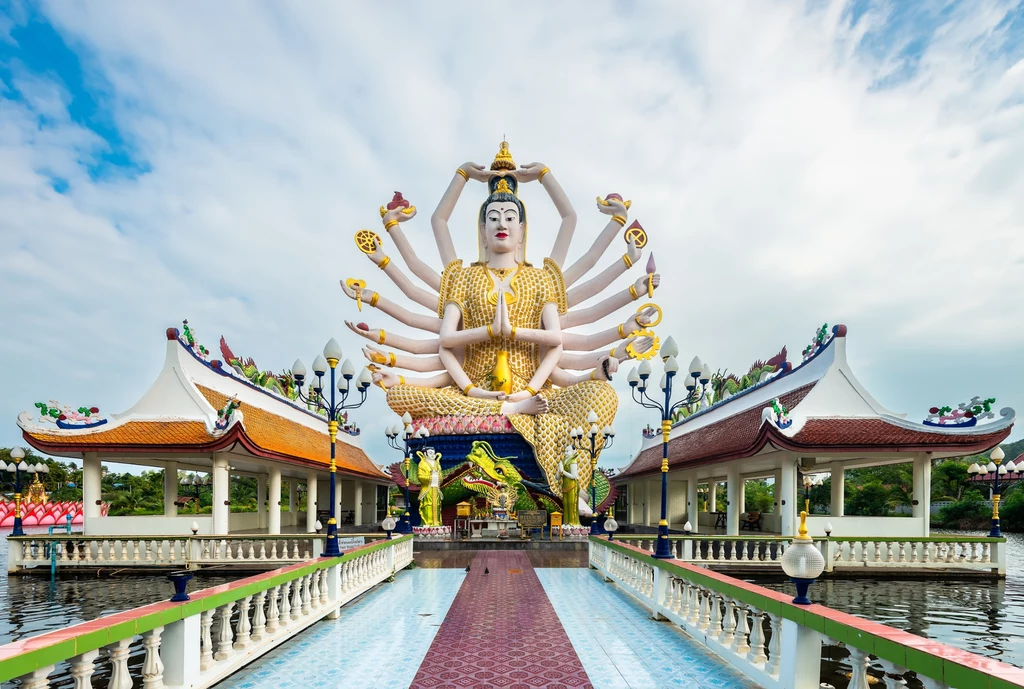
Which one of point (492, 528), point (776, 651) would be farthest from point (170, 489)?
point (776, 651)

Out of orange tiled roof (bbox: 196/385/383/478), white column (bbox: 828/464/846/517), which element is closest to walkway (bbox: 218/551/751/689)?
orange tiled roof (bbox: 196/385/383/478)

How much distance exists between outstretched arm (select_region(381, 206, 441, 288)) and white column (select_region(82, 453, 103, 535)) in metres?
14.9

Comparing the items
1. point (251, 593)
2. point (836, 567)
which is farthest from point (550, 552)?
point (251, 593)

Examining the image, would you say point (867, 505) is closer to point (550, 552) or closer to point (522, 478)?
point (522, 478)

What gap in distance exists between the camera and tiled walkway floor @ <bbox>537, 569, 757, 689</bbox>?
5887mm

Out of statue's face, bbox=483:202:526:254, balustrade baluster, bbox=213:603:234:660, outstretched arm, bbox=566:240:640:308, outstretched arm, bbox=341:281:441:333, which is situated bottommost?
balustrade baluster, bbox=213:603:234:660

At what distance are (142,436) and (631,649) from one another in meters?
13.5

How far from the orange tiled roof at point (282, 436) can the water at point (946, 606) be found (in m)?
12.1

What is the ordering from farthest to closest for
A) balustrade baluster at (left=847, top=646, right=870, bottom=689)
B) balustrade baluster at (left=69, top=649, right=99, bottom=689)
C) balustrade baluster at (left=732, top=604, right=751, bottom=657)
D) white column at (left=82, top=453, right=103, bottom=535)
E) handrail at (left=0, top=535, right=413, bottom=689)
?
white column at (left=82, top=453, right=103, bottom=535), balustrade baluster at (left=732, top=604, right=751, bottom=657), balustrade baluster at (left=847, top=646, right=870, bottom=689), balustrade baluster at (left=69, top=649, right=99, bottom=689), handrail at (left=0, top=535, right=413, bottom=689)

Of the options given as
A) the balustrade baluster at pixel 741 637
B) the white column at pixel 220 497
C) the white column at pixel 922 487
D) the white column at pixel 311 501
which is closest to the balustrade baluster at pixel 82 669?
the balustrade baluster at pixel 741 637

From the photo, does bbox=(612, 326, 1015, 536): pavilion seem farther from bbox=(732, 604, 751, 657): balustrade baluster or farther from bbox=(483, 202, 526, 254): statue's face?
bbox=(483, 202, 526, 254): statue's face

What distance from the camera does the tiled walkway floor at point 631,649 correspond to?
589 cm

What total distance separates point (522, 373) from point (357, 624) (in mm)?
18828

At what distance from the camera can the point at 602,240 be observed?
28062mm
